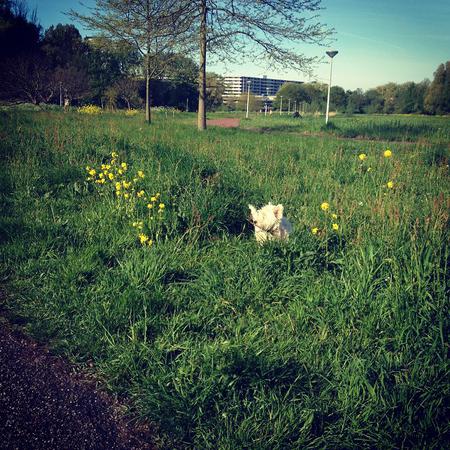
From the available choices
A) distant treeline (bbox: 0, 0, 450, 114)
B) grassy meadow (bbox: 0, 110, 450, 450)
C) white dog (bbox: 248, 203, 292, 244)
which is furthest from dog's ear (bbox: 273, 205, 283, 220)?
distant treeline (bbox: 0, 0, 450, 114)

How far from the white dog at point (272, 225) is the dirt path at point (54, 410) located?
1.99 metres

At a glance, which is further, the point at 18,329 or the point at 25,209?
the point at 25,209

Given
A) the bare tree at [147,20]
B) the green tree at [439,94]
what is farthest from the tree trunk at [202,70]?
the green tree at [439,94]

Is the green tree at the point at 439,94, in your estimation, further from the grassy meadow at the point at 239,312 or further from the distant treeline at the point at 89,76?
the grassy meadow at the point at 239,312

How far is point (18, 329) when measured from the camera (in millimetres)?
2393

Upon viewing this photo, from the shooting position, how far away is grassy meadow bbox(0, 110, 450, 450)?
1.77 meters

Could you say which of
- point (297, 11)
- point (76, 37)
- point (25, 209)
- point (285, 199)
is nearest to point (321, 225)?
point (285, 199)

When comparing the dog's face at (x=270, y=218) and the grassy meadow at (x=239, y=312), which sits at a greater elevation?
the dog's face at (x=270, y=218)

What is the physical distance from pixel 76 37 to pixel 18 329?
57.6 m

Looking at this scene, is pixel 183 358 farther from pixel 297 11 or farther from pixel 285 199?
pixel 297 11

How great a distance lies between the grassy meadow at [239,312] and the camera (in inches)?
69.6

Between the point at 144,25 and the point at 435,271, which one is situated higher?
the point at 144,25

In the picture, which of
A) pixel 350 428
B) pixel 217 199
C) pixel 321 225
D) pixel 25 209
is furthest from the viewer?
pixel 25 209

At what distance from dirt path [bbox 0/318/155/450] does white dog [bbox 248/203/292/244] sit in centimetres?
199
